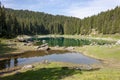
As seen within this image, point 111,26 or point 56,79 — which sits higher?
point 111,26

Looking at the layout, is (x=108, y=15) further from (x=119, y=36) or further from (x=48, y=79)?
(x=48, y=79)

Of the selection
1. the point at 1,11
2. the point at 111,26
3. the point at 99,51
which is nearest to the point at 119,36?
the point at 111,26

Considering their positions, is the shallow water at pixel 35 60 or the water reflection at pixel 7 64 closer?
the water reflection at pixel 7 64

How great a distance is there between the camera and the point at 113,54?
5991 cm

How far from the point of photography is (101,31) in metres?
188

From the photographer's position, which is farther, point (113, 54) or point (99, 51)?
point (99, 51)

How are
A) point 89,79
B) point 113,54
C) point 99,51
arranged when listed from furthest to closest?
1. point 99,51
2. point 113,54
3. point 89,79

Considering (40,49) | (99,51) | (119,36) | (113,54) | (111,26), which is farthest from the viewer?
(111,26)

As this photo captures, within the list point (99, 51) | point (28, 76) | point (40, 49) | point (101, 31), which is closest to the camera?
point (28, 76)

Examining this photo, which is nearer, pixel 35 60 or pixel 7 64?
pixel 7 64

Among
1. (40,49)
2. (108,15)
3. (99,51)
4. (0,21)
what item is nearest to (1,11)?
(0,21)

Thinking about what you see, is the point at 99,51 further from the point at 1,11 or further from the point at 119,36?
the point at 119,36

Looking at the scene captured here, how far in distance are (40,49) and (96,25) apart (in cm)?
12637

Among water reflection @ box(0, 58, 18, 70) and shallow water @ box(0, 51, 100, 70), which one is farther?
shallow water @ box(0, 51, 100, 70)
